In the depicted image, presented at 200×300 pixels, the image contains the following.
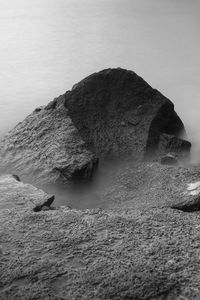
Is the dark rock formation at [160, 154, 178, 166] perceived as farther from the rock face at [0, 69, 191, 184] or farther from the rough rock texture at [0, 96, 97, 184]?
the rough rock texture at [0, 96, 97, 184]

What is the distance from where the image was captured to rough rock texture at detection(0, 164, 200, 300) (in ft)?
8.68

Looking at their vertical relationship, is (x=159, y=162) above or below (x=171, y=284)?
above

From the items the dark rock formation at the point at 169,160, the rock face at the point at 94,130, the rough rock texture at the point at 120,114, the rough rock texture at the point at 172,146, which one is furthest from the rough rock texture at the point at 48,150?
the rough rock texture at the point at 172,146

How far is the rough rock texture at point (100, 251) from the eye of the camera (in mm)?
2646

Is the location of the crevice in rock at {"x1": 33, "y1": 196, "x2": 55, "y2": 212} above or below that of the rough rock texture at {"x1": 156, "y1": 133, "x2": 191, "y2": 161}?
below

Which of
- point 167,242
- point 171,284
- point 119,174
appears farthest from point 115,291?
point 119,174

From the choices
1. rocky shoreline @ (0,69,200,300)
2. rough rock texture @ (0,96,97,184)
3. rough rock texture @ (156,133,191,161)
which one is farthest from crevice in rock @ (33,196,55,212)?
rough rock texture @ (156,133,191,161)

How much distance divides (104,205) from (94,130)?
1.03m

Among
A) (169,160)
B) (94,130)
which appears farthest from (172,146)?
(94,130)

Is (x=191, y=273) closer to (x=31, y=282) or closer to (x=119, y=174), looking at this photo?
(x=31, y=282)

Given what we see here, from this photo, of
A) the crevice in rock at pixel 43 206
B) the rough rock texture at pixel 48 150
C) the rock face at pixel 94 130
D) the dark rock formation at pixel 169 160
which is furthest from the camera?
the dark rock formation at pixel 169 160

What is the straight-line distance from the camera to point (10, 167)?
15.0ft

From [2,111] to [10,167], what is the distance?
2.13 metres

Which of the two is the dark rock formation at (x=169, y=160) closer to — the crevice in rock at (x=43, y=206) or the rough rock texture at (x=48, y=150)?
the rough rock texture at (x=48, y=150)
